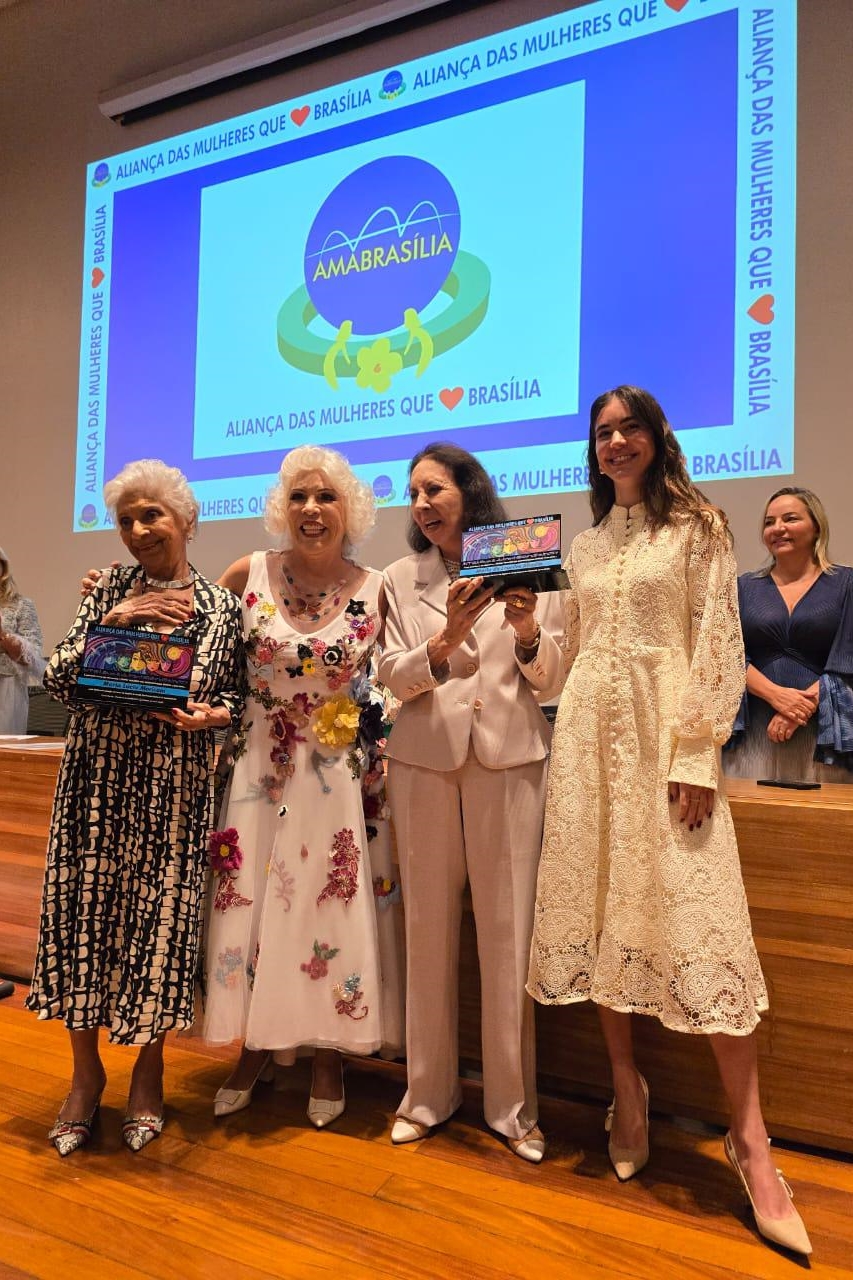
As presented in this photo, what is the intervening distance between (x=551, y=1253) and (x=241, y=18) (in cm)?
534

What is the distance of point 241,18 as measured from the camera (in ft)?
A: 14.8

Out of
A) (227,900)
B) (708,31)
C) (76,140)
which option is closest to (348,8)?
(708,31)

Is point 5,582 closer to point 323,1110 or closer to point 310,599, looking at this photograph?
point 310,599

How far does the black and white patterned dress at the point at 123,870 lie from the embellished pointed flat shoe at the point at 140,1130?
8.6 inches

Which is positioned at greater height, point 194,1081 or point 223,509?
point 223,509

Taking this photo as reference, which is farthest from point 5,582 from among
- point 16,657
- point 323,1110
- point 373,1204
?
point 373,1204

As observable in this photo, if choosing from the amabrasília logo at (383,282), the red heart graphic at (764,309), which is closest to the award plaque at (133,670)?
the amabrasília logo at (383,282)

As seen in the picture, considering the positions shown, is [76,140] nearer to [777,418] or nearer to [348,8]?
[348,8]

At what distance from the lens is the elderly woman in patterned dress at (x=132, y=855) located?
188cm

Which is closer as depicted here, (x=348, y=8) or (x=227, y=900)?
(x=227, y=900)

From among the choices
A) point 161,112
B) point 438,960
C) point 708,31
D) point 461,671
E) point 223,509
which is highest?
point 161,112

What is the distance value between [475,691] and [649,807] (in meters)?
0.44

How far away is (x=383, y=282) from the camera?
385 centimetres

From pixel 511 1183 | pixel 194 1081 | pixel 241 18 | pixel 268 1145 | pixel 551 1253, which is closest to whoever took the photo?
pixel 551 1253
